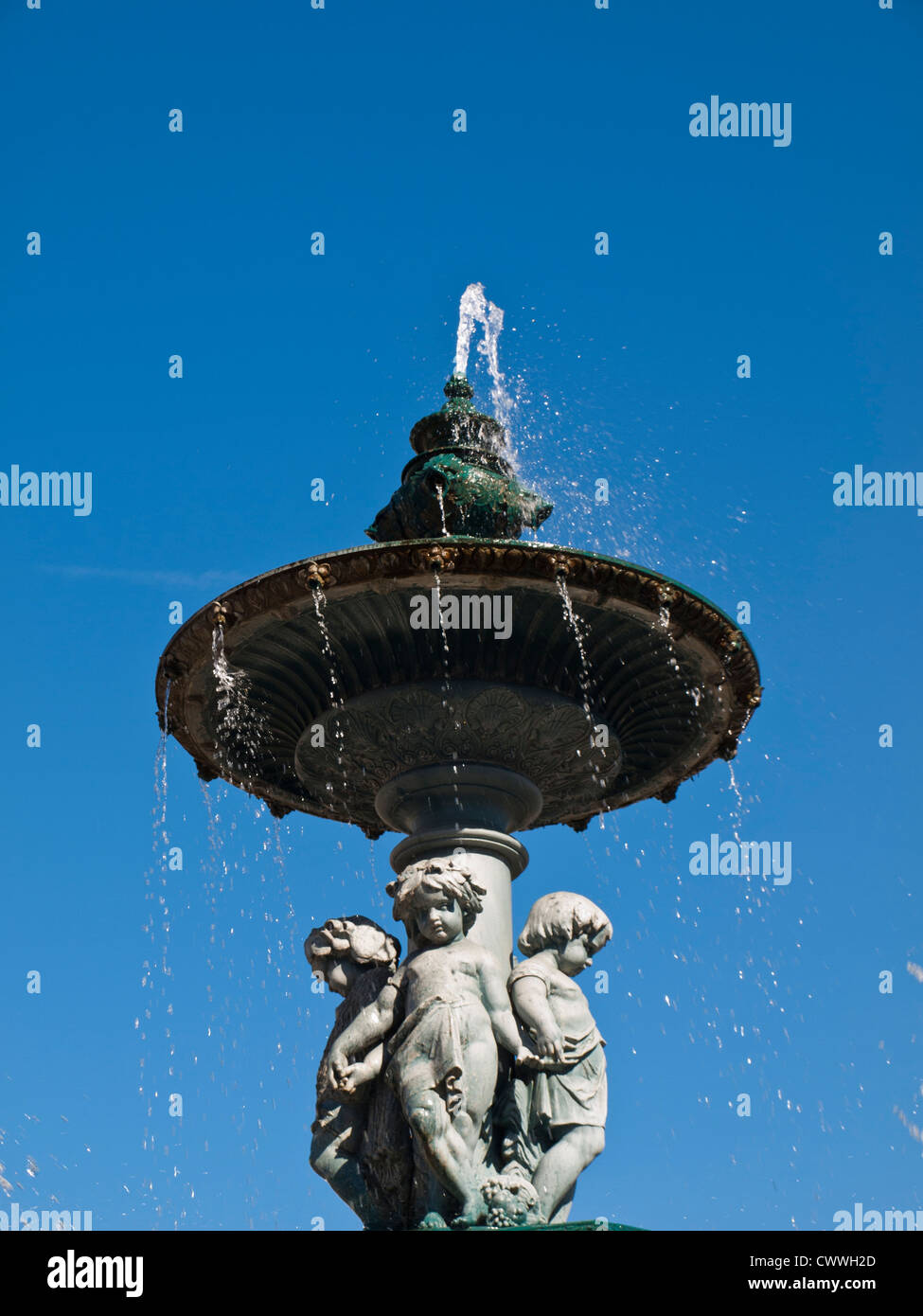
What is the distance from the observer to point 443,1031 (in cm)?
751

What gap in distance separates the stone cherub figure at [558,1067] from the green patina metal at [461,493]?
8.65 ft

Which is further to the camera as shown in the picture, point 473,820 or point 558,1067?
point 473,820

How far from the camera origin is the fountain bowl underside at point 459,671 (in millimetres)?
8203

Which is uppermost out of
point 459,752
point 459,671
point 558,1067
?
point 459,671

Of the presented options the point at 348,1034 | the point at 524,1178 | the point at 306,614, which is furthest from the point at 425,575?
the point at 524,1178

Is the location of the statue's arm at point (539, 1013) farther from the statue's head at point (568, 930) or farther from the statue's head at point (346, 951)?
the statue's head at point (346, 951)

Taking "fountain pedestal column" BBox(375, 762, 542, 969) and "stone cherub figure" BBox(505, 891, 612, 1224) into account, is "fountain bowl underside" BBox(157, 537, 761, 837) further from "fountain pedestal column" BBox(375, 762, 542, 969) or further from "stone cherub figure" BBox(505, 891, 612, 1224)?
"stone cherub figure" BBox(505, 891, 612, 1224)

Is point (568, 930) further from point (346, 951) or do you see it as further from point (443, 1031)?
point (346, 951)

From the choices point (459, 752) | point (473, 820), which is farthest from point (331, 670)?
point (473, 820)

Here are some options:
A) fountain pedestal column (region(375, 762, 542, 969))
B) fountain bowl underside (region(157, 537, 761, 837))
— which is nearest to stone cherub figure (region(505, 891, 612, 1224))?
fountain pedestal column (region(375, 762, 542, 969))

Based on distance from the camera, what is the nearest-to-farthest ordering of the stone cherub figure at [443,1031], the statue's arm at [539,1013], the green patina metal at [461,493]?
the stone cherub figure at [443,1031] < the statue's arm at [539,1013] < the green patina metal at [461,493]

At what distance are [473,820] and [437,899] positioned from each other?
942 millimetres

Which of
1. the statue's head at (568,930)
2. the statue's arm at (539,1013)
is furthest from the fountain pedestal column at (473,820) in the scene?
the statue's arm at (539,1013)
